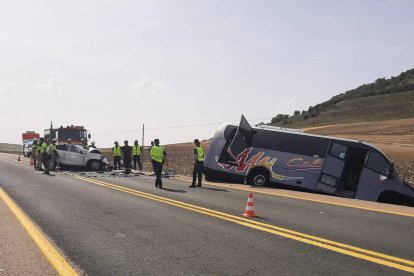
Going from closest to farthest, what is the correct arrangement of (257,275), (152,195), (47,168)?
(257,275), (152,195), (47,168)

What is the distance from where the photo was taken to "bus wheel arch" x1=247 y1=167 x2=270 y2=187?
18734mm

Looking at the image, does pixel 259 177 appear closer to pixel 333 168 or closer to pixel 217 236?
pixel 333 168

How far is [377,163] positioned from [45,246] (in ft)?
43.2

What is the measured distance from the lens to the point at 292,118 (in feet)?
Answer: 286

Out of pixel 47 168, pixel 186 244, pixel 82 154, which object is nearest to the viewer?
pixel 186 244

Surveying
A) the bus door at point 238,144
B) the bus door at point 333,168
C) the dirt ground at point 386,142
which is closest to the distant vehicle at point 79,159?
the dirt ground at point 386,142

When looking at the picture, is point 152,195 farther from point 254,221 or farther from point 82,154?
point 82,154

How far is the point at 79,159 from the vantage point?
89.4 feet

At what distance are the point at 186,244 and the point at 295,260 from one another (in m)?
1.77

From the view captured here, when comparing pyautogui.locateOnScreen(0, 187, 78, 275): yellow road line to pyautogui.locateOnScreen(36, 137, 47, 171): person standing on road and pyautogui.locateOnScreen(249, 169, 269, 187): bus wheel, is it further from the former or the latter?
pyautogui.locateOnScreen(36, 137, 47, 171): person standing on road

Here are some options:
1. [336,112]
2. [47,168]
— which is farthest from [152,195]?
[336,112]

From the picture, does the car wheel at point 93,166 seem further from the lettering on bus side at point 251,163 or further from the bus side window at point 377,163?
the bus side window at point 377,163

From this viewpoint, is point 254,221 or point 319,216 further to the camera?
point 319,216

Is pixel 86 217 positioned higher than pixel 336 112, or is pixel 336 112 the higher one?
pixel 336 112
